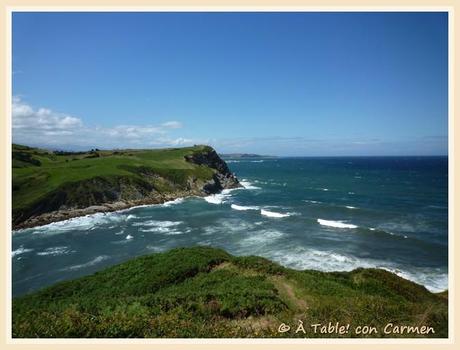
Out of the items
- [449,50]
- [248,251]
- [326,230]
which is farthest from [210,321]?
[326,230]

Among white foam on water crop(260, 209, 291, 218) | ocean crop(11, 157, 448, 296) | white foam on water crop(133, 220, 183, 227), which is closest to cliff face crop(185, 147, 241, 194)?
ocean crop(11, 157, 448, 296)

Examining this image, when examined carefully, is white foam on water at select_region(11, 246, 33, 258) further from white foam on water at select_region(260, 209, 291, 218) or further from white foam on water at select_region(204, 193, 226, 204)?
white foam on water at select_region(204, 193, 226, 204)

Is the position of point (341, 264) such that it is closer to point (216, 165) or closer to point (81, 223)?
point (81, 223)

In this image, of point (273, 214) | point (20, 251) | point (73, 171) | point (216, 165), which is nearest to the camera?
point (20, 251)

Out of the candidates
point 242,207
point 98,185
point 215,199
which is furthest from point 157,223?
point 215,199

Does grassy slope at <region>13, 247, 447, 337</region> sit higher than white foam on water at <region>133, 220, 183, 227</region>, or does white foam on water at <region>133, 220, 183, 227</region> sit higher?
grassy slope at <region>13, 247, 447, 337</region>

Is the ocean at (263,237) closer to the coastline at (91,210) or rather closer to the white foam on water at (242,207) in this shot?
the white foam on water at (242,207)

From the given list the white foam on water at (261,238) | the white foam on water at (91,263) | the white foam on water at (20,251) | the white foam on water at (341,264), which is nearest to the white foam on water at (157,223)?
the white foam on water at (261,238)
